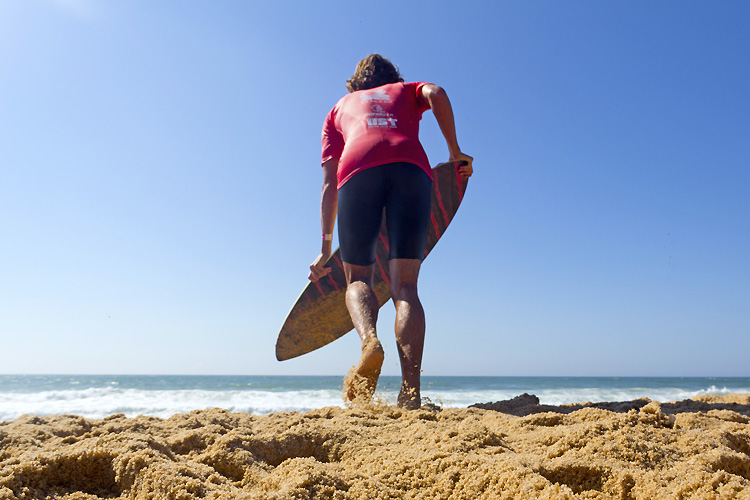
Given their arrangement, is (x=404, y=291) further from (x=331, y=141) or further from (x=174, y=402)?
(x=174, y=402)

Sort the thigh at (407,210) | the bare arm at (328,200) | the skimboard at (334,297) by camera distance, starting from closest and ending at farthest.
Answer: the thigh at (407,210), the bare arm at (328,200), the skimboard at (334,297)

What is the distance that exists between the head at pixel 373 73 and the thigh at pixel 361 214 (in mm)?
696

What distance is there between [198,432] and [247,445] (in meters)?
0.16

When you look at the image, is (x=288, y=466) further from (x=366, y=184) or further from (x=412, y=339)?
(x=366, y=184)

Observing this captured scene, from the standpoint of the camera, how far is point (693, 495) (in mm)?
783

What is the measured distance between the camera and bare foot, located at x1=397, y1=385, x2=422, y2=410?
65.3 inches

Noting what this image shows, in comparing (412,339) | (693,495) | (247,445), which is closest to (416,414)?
(412,339)

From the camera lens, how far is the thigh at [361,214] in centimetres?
197

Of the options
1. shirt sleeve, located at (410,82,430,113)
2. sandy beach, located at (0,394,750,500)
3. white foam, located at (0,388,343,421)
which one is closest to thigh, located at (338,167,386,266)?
shirt sleeve, located at (410,82,430,113)

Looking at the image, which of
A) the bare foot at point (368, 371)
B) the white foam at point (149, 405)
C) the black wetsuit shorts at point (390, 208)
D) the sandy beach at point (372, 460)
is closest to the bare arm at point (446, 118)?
the black wetsuit shorts at point (390, 208)

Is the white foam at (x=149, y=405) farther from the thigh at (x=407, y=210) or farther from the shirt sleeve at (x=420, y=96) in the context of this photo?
the shirt sleeve at (x=420, y=96)

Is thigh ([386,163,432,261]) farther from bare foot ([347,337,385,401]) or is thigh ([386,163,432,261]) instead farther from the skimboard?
the skimboard

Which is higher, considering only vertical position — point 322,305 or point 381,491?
point 322,305

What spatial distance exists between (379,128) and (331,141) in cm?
39
